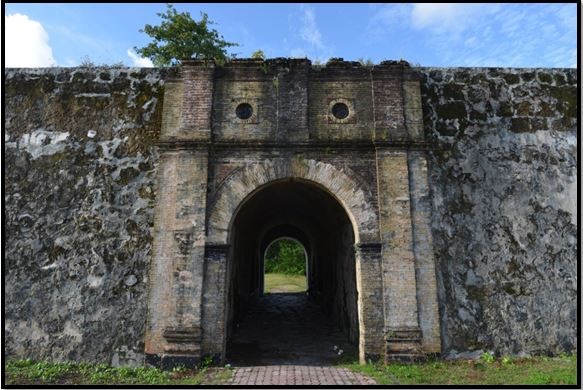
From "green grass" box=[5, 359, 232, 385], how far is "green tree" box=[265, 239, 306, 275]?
18.7 meters

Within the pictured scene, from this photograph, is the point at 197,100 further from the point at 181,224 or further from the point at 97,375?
the point at 97,375

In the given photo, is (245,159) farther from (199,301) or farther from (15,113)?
(15,113)

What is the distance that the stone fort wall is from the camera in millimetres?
7551

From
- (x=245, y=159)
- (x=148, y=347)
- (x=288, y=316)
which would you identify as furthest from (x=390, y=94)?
(x=288, y=316)

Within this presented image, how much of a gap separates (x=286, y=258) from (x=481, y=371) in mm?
20142

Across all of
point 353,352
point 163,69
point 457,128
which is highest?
point 163,69

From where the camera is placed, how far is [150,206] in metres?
8.03

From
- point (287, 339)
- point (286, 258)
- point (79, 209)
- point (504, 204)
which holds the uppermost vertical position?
point (286, 258)

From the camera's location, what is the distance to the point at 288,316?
12.3 meters

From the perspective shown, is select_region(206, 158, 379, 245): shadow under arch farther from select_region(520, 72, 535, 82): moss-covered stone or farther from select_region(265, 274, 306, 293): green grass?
select_region(265, 274, 306, 293): green grass

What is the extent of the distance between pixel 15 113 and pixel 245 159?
4395 millimetres

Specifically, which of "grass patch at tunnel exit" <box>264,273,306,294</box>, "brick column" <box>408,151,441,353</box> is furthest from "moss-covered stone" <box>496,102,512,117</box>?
"grass patch at tunnel exit" <box>264,273,306,294</box>

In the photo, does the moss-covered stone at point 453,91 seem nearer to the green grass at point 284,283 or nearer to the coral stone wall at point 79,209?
the coral stone wall at point 79,209

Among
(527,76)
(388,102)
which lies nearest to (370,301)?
(388,102)
